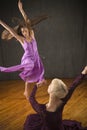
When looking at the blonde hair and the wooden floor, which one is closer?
the blonde hair

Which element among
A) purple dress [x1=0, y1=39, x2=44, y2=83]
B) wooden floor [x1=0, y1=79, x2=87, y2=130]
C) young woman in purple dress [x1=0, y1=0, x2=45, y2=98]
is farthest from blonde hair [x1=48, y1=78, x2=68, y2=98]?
wooden floor [x1=0, y1=79, x2=87, y2=130]

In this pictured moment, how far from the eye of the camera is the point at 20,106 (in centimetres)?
509

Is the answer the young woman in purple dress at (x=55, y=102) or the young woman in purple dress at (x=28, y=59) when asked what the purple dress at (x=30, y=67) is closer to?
the young woman in purple dress at (x=28, y=59)

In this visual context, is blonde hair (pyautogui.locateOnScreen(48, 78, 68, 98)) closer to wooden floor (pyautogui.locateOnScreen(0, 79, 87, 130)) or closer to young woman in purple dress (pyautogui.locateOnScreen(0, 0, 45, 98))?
young woman in purple dress (pyautogui.locateOnScreen(0, 0, 45, 98))

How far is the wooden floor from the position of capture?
4.39 metres

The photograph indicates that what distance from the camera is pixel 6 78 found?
6980mm

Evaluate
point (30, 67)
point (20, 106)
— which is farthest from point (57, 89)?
point (20, 106)

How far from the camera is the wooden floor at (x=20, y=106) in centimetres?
439

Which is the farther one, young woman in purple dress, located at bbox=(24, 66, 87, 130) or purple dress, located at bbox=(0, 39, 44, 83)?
purple dress, located at bbox=(0, 39, 44, 83)

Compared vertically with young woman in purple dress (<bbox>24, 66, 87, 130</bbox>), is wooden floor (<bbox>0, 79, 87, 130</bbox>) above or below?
below

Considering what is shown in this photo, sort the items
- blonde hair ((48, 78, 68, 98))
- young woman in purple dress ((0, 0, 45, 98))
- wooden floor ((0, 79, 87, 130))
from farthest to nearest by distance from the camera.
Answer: wooden floor ((0, 79, 87, 130)), young woman in purple dress ((0, 0, 45, 98)), blonde hair ((48, 78, 68, 98))

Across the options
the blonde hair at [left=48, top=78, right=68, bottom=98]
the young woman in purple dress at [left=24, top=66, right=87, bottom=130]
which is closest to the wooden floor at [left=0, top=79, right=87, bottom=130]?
the young woman in purple dress at [left=24, top=66, right=87, bottom=130]

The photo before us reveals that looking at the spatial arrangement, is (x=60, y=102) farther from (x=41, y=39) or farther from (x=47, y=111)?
(x=41, y=39)

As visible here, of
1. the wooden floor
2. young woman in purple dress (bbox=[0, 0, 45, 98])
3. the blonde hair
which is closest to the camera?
the blonde hair
